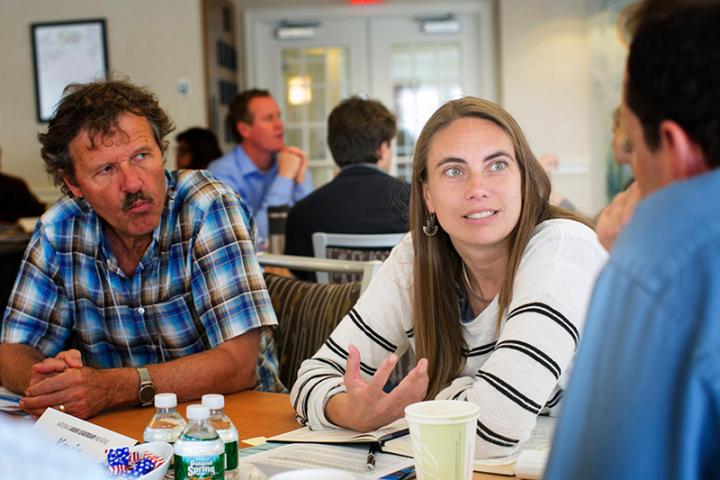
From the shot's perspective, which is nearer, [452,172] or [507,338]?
[507,338]

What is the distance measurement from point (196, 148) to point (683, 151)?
5.38 metres

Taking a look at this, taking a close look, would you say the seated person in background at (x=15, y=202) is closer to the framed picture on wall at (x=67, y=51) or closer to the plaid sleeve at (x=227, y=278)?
the framed picture on wall at (x=67, y=51)

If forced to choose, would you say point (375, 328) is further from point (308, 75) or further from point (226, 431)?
point (308, 75)

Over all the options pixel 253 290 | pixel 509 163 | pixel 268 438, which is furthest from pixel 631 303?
pixel 253 290

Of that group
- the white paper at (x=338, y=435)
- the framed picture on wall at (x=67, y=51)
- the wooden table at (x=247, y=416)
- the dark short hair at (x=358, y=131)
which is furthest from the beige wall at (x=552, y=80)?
the white paper at (x=338, y=435)

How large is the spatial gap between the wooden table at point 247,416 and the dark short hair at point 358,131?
82.1 inches

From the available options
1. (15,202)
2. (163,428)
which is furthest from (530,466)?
(15,202)

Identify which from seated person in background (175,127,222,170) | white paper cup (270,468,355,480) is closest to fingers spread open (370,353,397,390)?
white paper cup (270,468,355,480)

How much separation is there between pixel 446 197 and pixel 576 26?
5913 millimetres

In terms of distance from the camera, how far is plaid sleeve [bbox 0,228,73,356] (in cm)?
215

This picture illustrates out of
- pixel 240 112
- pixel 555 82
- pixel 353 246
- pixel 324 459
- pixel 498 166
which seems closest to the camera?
pixel 324 459

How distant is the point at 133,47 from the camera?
6.85m

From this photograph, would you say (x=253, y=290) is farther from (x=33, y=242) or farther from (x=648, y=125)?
(x=648, y=125)

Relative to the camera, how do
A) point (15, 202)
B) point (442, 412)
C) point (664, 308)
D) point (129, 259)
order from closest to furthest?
1. point (664, 308)
2. point (442, 412)
3. point (129, 259)
4. point (15, 202)
